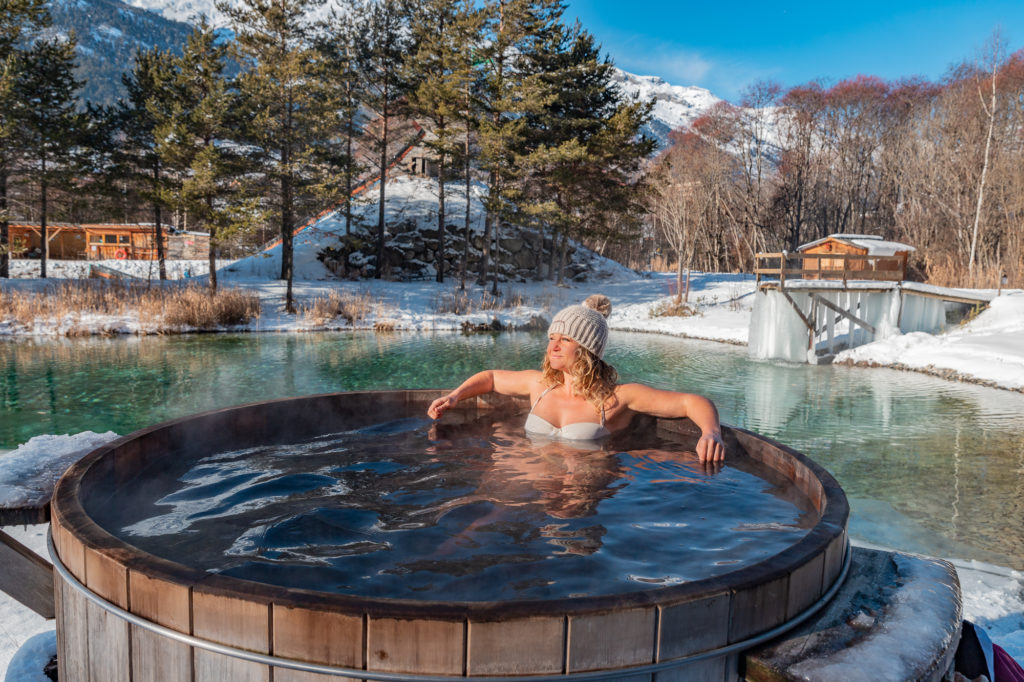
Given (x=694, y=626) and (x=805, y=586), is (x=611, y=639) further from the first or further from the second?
(x=805, y=586)

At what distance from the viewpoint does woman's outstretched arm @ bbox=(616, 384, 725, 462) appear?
9.52 feet

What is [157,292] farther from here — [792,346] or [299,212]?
[792,346]

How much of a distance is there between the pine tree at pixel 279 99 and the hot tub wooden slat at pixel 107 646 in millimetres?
16857

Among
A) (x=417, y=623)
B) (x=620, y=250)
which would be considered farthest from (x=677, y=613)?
(x=620, y=250)

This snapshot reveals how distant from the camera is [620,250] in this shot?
3825 cm

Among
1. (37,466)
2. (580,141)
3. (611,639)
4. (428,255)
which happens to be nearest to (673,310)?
(580,141)

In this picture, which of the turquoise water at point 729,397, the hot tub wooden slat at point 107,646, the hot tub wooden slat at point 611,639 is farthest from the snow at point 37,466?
the turquoise water at point 729,397

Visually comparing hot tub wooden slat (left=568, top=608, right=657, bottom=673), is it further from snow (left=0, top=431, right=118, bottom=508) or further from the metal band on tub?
snow (left=0, top=431, right=118, bottom=508)

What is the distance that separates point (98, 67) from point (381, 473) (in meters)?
141

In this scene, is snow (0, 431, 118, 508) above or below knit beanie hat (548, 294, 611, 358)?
below

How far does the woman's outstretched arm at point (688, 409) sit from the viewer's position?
2.90 m

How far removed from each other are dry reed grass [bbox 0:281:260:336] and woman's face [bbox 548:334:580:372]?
14.1 metres

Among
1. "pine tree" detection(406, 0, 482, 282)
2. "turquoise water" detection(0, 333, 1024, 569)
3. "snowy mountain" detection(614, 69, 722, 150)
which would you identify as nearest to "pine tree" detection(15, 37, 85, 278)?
"turquoise water" detection(0, 333, 1024, 569)

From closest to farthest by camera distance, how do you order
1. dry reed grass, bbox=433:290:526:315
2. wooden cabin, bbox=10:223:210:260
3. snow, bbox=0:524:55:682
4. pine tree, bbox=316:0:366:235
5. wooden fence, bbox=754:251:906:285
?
snow, bbox=0:524:55:682
wooden fence, bbox=754:251:906:285
dry reed grass, bbox=433:290:526:315
pine tree, bbox=316:0:366:235
wooden cabin, bbox=10:223:210:260
